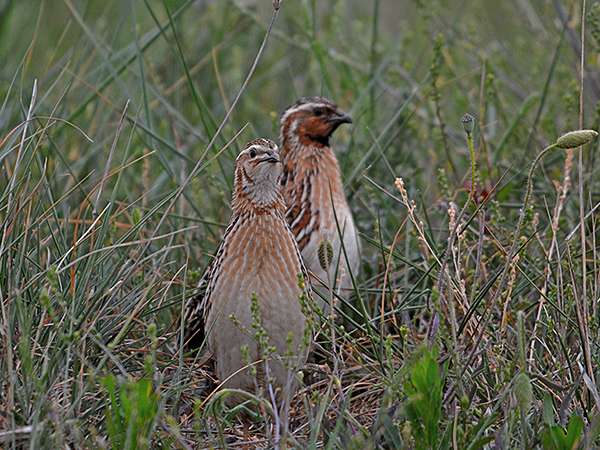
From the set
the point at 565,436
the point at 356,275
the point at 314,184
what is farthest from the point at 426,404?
the point at 314,184

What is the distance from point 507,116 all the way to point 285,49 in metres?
2.54

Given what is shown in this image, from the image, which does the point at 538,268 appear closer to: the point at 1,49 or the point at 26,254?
the point at 26,254

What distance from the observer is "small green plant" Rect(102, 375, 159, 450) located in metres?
3.26

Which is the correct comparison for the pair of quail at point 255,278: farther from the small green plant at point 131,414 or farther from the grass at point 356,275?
the small green plant at point 131,414

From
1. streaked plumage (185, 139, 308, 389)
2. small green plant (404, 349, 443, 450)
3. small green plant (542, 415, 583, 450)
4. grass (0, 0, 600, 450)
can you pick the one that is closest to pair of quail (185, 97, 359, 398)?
streaked plumage (185, 139, 308, 389)

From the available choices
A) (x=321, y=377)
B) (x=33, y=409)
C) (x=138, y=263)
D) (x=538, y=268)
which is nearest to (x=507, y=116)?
(x=538, y=268)

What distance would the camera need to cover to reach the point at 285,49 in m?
8.60

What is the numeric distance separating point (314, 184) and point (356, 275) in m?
0.54

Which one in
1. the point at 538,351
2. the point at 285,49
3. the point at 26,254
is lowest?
the point at 538,351

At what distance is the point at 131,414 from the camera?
321 centimetres

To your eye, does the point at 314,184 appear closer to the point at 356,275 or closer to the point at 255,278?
the point at 356,275

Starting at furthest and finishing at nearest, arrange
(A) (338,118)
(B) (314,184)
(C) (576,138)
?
(A) (338,118)
(B) (314,184)
(C) (576,138)

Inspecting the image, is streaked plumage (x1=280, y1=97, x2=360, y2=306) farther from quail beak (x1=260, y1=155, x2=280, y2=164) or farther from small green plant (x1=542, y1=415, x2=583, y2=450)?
small green plant (x1=542, y1=415, x2=583, y2=450)

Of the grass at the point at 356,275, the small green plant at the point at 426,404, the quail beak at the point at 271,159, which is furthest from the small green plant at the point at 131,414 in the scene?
the quail beak at the point at 271,159
